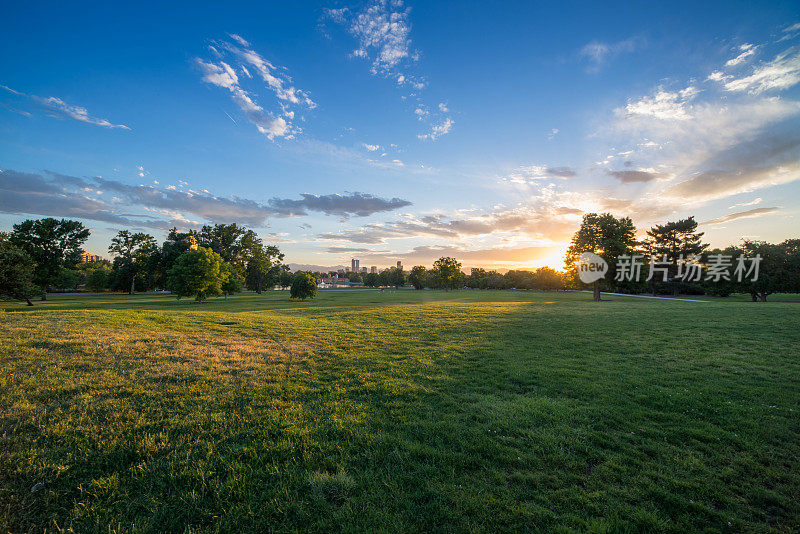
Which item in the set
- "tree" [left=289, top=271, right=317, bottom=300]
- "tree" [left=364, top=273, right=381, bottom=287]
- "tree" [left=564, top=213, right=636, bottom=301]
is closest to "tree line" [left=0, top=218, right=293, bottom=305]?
"tree" [left=289, top=271, right=317, bottom=300]

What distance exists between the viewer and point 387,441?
4.71 meters

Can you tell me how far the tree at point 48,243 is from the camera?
43.3 metres

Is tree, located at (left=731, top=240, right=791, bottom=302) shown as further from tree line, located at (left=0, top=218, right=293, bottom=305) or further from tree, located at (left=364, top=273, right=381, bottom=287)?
tree, located at (left=364, top=273, right=381, bottom=287)

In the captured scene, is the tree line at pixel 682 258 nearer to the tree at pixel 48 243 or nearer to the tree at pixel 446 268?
the tree at pixel 446 268

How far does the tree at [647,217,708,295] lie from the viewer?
60.8 metres

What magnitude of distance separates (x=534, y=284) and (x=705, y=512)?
429 ft

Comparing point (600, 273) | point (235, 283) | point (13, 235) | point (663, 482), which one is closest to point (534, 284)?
point (600, 273)

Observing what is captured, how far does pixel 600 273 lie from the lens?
140 feet

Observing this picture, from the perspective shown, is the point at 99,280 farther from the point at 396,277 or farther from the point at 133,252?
the point at 396,277

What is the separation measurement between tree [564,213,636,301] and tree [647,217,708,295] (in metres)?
29.6

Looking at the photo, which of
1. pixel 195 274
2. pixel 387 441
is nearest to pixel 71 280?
pixel 195 274

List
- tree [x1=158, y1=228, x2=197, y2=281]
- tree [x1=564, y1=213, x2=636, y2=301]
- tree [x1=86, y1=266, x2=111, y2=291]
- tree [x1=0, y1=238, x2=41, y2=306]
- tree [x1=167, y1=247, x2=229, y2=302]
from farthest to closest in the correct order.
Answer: tree [x1=86, y1=266, x2=111, y2=291] < tree [x1=158, y1=228, x2=197, y2=281] < tree [x1=564, y1=213, x2=636, y2=301] < tree [x1=167, y1=247, x2=229, y2=302] < tree [x1=0, y1=238, x2=41, y2=306]

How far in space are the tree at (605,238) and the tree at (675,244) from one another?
29560 millimetres

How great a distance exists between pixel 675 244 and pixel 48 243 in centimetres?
12355
